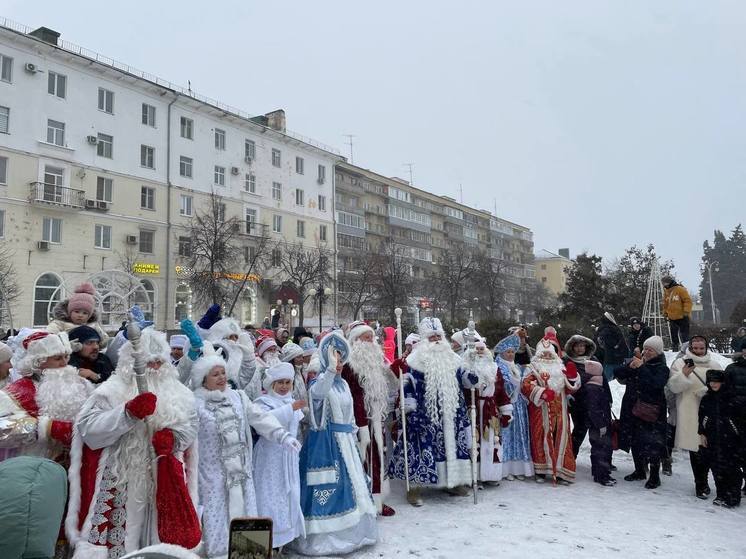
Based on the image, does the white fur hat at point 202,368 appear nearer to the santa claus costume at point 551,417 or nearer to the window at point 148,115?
the santa claus costume at point 551,417

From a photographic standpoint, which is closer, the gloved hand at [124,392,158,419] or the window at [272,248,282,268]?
the gloved hand at [124,392,158,419]

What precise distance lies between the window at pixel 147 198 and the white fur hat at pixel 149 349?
29.7 metres

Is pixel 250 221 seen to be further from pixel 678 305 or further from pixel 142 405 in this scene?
pixel 142 405

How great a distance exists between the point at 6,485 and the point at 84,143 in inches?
1210

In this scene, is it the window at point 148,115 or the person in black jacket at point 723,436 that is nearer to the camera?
the person in black jacket at point 723,436

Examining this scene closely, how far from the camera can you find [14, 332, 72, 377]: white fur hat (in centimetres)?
370

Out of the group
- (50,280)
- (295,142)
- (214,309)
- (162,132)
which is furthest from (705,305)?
(214,309)

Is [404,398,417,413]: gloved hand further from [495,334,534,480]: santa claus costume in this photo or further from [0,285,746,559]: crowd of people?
[495,334,534,480]: santa claus costume

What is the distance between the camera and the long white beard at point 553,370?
7113 mm

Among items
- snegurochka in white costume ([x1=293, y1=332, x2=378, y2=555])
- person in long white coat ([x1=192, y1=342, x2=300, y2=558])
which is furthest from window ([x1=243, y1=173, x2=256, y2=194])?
person in long white coat ([x1=192, y1=342, x2=300, y2=558])

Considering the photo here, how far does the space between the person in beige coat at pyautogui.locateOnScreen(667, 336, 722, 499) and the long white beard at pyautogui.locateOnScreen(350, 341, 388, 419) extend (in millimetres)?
4005

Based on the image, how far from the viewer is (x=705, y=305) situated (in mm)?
79688

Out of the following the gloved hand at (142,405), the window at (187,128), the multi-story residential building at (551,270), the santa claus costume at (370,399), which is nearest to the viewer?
the gloved hand at (142,405)

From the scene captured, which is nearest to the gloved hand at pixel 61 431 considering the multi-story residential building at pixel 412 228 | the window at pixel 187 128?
the multi-story residential building at pixel 412 228
